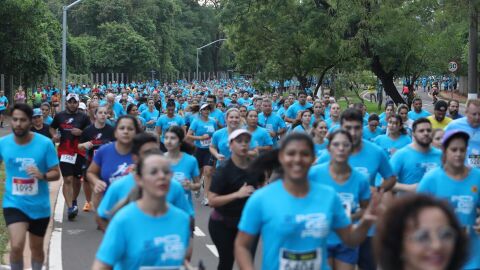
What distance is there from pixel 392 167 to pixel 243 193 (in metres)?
2.27

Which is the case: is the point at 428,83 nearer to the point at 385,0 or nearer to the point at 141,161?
the point at 385,0

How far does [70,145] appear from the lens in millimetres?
13531

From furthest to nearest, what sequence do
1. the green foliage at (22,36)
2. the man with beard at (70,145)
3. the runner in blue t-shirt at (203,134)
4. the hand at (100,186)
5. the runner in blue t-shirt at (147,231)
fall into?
the green foliage at (22,36), the runner in blue t-shirt at (203,134), the man with beard at (70,145), the hand at (100,186), the runner in blue t-shirt at (147,231)

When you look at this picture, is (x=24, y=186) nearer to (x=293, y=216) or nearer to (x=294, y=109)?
(x=293, y=216)

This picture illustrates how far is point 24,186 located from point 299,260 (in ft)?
12.7

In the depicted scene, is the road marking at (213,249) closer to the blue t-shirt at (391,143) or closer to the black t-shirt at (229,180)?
the blue t-shirt at (391,143)

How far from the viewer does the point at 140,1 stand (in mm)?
90375

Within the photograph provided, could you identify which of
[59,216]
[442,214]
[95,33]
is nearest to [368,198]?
[442,214]

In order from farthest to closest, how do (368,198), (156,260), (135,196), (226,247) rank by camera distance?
(226,247)
(368,198)
(135,196)
(156,260)

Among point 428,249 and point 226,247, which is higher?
point 428,249

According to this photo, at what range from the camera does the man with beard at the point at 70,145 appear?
13.4m

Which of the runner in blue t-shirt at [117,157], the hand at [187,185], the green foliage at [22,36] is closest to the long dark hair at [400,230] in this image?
the runner in blue t-shirt at [117,157]

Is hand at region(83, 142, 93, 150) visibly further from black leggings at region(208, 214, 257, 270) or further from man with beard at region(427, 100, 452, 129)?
man with beard at region(427, 100, 452, 129)

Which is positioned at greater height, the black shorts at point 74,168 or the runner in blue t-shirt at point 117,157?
the runner in blue t-shirt at point 117,157
